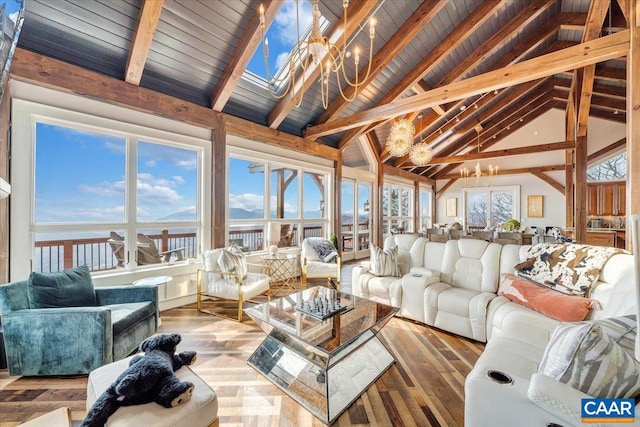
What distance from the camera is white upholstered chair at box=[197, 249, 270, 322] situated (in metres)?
3.30

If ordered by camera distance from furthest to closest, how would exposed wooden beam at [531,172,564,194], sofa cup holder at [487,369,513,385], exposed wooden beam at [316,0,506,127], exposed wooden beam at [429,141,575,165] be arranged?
exposed wooden beam at [531,172,564,194]
exposed wooden beam at [429,141,575,165]
exposed wooden beam at [316,0,506,127]
sofa cup holder at [487,369,513,385]

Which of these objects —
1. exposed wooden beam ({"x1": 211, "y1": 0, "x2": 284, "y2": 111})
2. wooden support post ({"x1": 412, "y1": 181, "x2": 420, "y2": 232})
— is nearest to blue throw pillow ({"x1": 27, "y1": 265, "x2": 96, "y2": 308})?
exposed wooden beam ({"x1": 211, "y1": 0, "x2": 284, "y2": 111})

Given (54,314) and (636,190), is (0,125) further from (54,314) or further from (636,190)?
(636,190)

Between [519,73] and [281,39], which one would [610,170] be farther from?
[281,39]

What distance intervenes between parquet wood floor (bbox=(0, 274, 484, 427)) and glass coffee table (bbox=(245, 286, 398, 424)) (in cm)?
7

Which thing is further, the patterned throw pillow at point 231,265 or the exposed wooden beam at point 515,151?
the exposed wooden beam at point 515,151

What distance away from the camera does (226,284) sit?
3.43 m

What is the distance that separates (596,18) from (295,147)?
15.6 ft

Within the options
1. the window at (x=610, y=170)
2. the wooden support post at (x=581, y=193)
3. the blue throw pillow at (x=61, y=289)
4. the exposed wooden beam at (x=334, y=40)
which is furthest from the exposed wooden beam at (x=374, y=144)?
the blue throw pillow at (x=61, y=289)

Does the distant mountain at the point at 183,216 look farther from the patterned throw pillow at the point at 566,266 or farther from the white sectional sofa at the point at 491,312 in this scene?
the patterned throw pillow at the point at 566,266

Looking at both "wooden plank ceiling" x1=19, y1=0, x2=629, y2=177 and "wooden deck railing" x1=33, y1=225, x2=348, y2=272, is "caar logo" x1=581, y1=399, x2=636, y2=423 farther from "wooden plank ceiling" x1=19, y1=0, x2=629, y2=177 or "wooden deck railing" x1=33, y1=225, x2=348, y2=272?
"wooden deck railing" x1=33, y1=225, x2=348, y2=272

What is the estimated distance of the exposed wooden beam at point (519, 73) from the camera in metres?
2.87

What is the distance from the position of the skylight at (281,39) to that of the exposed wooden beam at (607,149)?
29.0 ft

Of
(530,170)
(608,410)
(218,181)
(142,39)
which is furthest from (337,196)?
(530,170)
